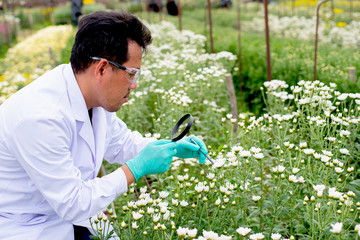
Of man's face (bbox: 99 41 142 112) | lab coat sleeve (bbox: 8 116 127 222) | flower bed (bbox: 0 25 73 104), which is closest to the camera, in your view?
lab coat sleeve (bbox: 8 116 127 222)

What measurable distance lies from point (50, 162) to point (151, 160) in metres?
0.57

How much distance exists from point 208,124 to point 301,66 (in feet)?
5.32

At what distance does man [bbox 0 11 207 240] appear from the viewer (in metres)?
1.83

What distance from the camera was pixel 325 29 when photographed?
335 inches

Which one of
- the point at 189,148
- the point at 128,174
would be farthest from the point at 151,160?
the point at 189,148

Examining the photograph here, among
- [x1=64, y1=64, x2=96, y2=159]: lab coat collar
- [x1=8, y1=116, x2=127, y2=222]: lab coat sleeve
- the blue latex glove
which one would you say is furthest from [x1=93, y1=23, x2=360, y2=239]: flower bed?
[x1=64, y1=64, x2=96, y2=159]: lab coat collar

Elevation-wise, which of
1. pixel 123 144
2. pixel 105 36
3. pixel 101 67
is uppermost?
pixel 105 36

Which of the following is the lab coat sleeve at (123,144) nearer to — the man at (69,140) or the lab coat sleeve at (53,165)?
the man at (69,140)

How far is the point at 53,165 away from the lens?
1.82 meters

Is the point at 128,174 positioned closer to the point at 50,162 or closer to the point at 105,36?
the point at 50,162

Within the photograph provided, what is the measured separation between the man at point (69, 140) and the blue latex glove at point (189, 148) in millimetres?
149

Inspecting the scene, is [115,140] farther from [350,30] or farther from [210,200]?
[350,30]

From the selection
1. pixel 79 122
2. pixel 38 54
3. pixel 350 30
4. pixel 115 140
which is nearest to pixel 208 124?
pixel 115 140

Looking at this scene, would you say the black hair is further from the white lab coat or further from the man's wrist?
the man's wrist
